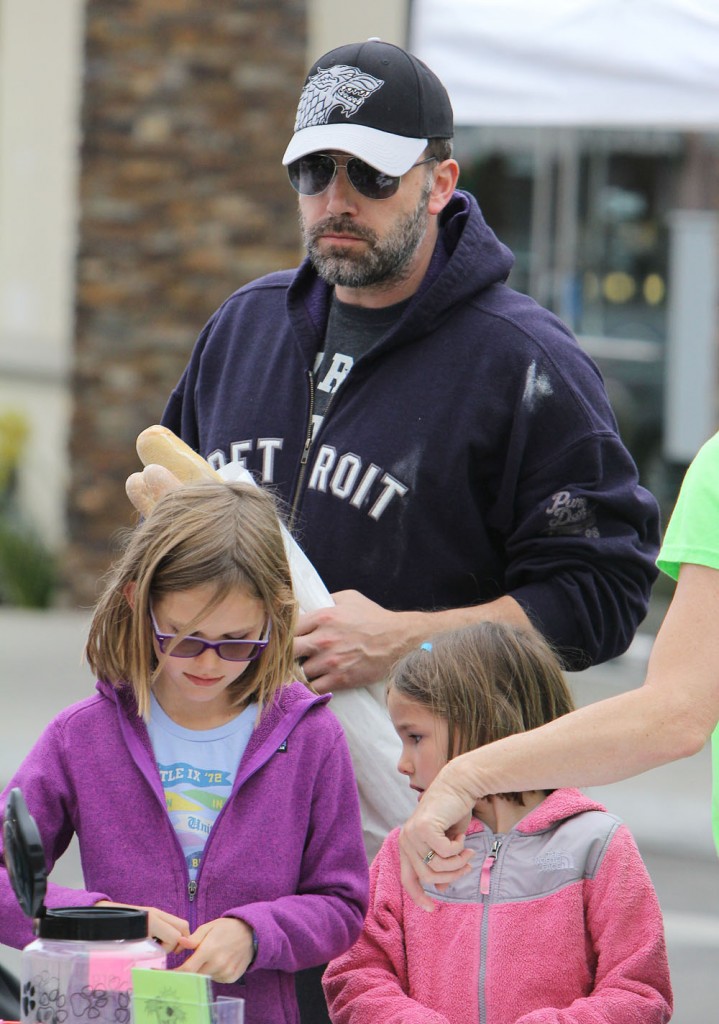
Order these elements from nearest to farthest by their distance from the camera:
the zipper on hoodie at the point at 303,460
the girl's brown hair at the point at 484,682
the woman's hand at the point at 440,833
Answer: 1. the woman's hand at the point at 440,833
2. the girl's brown hair at the point at 484,682
3. the zipper on hoodie at the point at 303,460

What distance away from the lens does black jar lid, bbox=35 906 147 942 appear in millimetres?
1899

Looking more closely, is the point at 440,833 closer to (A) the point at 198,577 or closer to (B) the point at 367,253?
(A) the point at 198,577

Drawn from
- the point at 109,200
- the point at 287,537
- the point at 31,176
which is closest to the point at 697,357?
the point at 109,200

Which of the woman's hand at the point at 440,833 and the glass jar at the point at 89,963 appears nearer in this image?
the glass jar at the point at 89,963

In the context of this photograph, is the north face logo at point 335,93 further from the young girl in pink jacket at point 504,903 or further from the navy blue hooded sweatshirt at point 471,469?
the young girl in pink jacket at point 504,903

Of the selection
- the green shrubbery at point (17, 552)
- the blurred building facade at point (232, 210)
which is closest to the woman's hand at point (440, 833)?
the blurred building facade at point (232, 210)

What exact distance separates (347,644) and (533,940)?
589 millimetres

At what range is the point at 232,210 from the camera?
8969mm

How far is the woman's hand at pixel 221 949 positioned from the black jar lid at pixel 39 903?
160mm

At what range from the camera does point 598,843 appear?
236 cm

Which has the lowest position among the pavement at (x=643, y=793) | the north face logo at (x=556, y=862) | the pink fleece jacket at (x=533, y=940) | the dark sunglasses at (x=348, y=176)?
the pavement at (x=643, y=793)

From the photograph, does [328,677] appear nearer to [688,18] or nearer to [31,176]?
[688,18]

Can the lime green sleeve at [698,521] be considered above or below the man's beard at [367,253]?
below

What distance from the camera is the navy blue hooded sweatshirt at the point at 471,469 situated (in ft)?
9.24
